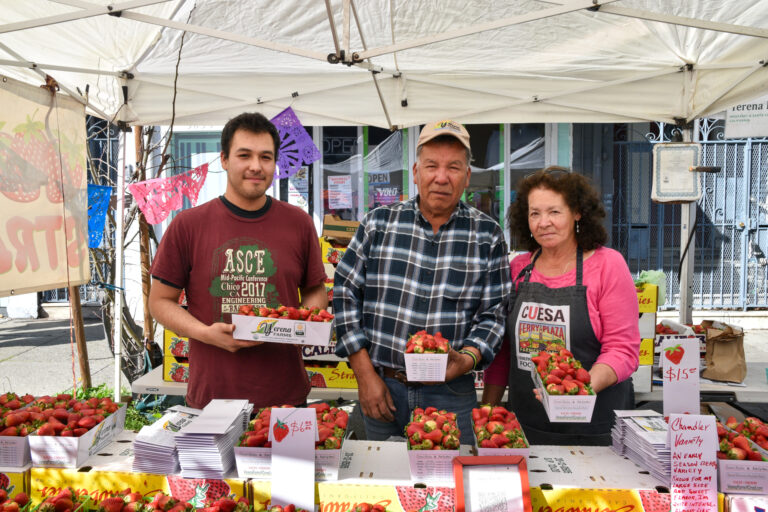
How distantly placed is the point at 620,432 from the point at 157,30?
12.7 feet

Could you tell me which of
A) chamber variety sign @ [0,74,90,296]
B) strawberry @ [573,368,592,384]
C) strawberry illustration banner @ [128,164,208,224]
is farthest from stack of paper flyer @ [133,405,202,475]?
strawberry illustration banner @ [128,164,208,224]

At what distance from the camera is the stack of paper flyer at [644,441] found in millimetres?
1836

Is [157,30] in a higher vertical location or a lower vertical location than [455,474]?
higher

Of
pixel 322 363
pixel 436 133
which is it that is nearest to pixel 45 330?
pixel 322 363

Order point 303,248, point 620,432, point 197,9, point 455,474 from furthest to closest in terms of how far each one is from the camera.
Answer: point 197,9 → point 303,248 → point 620,432 → point 455,474

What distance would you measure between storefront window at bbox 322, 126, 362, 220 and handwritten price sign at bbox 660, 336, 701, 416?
6902 mm

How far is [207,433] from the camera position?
179cm

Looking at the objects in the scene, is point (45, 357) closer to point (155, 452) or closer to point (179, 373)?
point (179, 373)

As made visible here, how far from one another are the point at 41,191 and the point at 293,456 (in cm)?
199

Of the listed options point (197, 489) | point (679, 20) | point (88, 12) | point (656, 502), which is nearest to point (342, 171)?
point (88, 12)

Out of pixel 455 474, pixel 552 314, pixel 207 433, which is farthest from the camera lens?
pixel 552 314

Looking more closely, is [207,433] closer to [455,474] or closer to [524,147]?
[455,474]

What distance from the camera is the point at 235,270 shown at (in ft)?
8.02

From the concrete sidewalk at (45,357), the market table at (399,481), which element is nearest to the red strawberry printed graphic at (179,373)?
the concrete sidewalk at (45,357)
